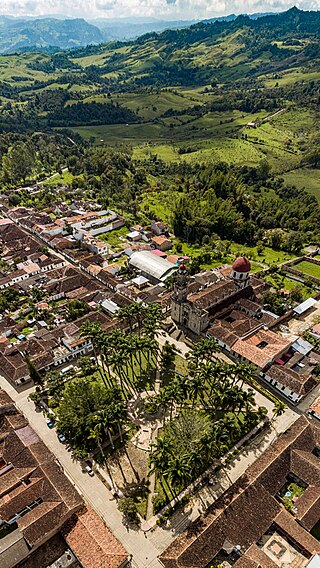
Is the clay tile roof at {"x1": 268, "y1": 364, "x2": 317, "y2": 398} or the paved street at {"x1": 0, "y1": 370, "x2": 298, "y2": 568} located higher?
the clay tile roof at {"x1": 268, "y1": 364, "x2": 317, "y2": 398}

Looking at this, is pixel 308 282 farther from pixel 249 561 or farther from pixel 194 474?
pixel 249 561

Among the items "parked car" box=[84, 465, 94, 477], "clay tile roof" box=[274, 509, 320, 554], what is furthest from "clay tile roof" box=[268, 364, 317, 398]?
"parked car" box=[84, 465, 94, 477]

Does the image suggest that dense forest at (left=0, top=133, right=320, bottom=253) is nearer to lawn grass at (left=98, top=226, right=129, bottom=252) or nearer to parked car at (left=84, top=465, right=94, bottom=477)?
lawn grass at (left=98, top=226, right=129, bottom=252)

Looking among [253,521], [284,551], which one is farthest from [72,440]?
[284,551]

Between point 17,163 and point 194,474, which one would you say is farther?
point 17,163

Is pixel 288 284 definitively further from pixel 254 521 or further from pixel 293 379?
pixel 254 521

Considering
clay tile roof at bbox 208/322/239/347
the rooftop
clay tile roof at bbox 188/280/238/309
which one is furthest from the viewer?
clay tile roof at bbox 188/280/238/309

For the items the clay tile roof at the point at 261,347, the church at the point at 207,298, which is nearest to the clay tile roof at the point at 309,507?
the clay tile roof at the point at 261,347
